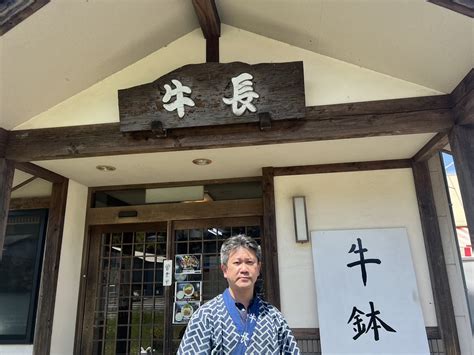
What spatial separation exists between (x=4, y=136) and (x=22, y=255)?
136 centimetres

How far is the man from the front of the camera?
1.54 m

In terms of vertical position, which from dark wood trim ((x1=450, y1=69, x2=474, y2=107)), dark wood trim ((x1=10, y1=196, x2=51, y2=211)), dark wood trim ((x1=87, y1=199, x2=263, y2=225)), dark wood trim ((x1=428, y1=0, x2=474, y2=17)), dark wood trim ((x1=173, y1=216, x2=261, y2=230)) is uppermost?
A: dark wood trim ((x1=428, y1=0, x2=474, y2=17))

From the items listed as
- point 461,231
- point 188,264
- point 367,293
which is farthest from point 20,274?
point 461,231

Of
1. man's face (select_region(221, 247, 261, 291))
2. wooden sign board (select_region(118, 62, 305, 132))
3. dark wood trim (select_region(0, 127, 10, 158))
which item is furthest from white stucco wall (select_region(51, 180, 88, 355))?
man's face (select_region(221, 247, 261, 291))

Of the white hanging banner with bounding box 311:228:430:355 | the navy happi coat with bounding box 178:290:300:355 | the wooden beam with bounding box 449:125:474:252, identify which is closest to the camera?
the navy happi coat with bounding box 178:290:300:355

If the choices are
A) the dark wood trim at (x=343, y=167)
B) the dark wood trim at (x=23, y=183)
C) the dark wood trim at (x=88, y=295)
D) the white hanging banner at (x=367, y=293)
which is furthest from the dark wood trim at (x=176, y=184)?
the white hanging banner at (x=367, y=293)

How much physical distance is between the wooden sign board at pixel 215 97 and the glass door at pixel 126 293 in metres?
1.65

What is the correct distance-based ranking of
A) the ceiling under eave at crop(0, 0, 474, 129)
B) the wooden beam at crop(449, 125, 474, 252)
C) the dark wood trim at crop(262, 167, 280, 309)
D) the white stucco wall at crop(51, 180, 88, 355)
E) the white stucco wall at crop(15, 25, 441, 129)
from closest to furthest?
the ceiling under eave at crop(0, 0, 474, 129) → the wooden beam at crop(449, 125, 474, 252) → the white stucco wall at crop(15, 25, 441, 129) → the dark wood trim at crop(262, 167, 280, 309) → the white stucco wall at crop(51, 180, 88, 355)

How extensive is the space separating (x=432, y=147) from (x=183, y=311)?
291cm

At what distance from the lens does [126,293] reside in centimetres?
420

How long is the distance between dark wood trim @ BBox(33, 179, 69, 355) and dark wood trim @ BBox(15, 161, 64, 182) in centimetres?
9

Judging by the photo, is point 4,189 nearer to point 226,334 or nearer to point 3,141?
point 3,141

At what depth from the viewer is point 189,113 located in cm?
302

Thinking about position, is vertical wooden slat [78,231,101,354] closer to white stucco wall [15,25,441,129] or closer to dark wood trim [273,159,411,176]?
white stucco wall [15,25,441,129]
